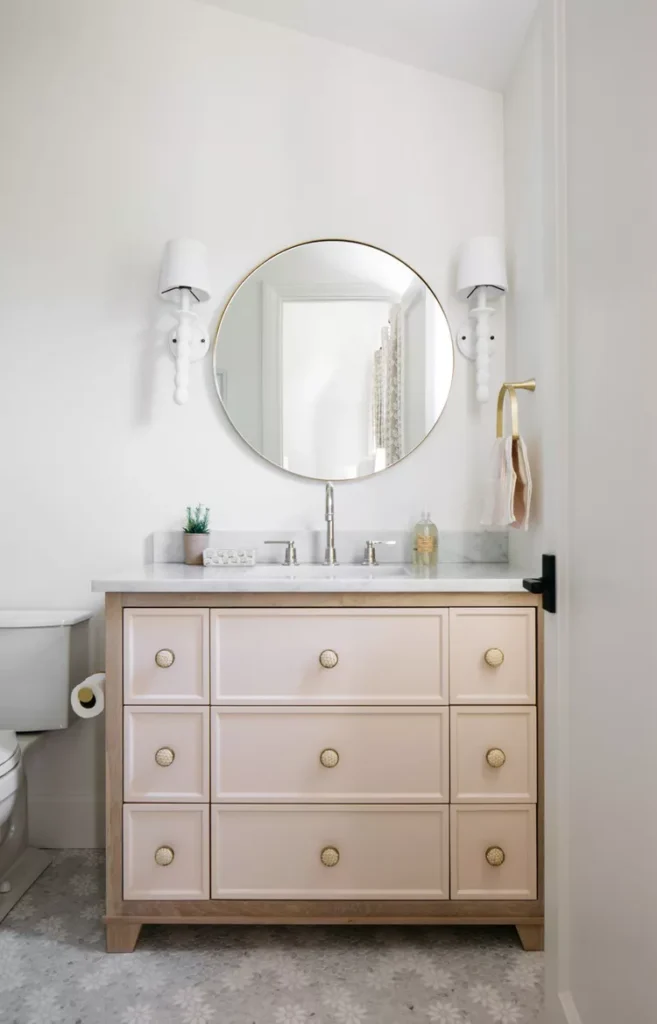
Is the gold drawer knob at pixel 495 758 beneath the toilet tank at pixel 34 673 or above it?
beneath

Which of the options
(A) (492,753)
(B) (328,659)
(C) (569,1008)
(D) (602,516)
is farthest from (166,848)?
(D) (602,516)

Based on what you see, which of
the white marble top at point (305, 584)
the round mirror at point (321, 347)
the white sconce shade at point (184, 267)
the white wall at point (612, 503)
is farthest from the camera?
the round mirror at point (321, 347)

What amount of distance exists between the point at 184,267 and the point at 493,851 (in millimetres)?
1777

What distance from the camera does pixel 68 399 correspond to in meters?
2.22

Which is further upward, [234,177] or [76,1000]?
[234,177]

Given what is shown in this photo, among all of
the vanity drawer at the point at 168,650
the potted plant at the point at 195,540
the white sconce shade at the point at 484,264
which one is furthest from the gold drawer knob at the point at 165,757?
the white sconce shade at the point at 484,264

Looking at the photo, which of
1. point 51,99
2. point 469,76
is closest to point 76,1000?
point 51,99

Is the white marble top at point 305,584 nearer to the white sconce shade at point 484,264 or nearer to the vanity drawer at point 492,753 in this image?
the vanity drawer at point 492,753

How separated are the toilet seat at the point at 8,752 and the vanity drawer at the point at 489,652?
109cm

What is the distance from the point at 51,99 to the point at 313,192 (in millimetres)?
881

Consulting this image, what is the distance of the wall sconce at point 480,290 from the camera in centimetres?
208

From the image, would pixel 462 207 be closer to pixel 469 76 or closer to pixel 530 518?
pixel 469 76

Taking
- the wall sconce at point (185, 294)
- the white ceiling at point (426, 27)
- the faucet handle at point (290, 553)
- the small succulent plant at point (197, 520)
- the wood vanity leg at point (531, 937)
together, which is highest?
the white ceiling at point (426, 27)

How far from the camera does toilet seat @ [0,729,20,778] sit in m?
1.70
